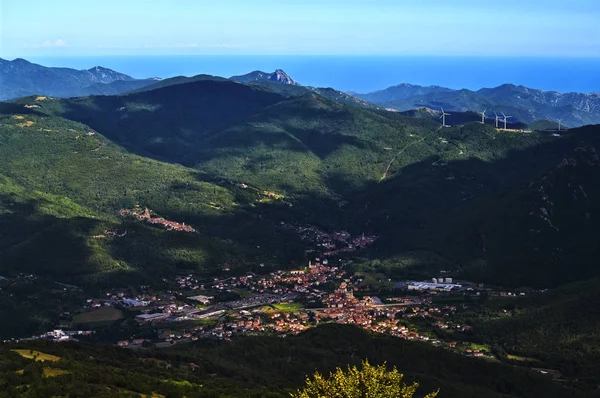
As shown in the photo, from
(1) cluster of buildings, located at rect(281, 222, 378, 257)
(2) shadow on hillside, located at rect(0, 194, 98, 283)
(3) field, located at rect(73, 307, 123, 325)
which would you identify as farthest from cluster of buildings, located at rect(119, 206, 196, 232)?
(3) field, located at rect(73, 307, 123, 325)

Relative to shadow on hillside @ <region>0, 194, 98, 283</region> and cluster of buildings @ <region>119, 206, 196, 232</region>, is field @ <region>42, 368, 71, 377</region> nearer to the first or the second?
shadow on hillside @ <region>0, 194, 98, 283</region>

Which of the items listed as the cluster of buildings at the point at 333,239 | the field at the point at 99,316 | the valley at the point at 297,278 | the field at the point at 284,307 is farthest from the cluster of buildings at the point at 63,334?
the cluster of buildings at the point at 333,239

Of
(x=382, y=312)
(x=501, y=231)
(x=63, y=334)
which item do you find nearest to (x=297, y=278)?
(x=382, y=312)

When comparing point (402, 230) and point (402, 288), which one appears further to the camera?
point (402, 230)

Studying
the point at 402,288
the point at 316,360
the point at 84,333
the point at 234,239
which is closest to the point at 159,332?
the point at 84,333

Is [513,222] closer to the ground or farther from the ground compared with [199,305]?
farther from the ground

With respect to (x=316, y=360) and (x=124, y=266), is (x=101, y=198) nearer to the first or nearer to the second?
(x=124, y=266)

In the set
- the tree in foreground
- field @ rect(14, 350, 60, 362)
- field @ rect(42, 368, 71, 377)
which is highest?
the tree in foreground
